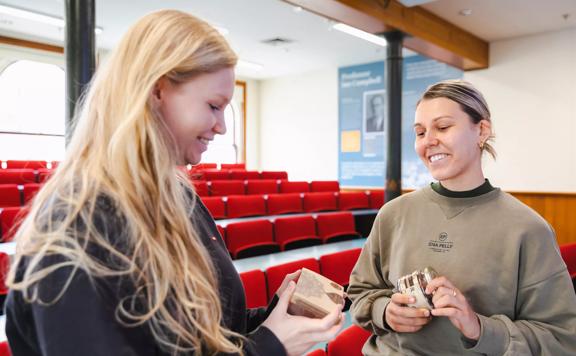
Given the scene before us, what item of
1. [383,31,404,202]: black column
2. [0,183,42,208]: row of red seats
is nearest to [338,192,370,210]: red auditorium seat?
[383,31,404,202]: black column

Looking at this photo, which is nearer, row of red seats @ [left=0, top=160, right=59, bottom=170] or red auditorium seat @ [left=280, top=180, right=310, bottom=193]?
red auditorium seat @ [left=280, top=180, right=310, bottom=193]

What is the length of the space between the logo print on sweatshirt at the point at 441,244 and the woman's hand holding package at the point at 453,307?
0.61 ft

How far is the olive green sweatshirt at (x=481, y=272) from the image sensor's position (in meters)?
1.12

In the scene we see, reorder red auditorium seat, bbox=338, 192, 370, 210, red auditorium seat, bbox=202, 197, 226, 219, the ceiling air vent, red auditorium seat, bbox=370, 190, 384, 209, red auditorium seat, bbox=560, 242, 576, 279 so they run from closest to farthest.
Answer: red auditorium seat, bbox=560, 242, 576, 279 → red auditorium seat, bbox=202, 197, 226, 219 → red auditorium seat, bbox=338, 192, 370, 210 → red auditorium seat, bbox=370, 190, 384, 209 → the ceiling air vent

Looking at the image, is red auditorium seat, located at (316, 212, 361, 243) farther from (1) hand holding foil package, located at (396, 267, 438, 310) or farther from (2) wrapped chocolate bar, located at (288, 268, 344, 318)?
(2) wrapped chocolate bar, located at (288, 268, 344, 318)

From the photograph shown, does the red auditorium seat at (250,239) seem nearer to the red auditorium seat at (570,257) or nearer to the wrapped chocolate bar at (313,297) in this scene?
the red auditorium seat at (570,257)

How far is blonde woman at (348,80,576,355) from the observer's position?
3.67 feet

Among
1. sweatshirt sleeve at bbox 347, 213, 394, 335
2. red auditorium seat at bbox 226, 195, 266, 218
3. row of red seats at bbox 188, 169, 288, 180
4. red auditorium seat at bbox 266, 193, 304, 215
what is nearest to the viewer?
sweatshirt sleeve at bbox 347, 213, 394, 335

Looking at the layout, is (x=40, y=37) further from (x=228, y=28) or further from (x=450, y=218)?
(x=450, y=218)

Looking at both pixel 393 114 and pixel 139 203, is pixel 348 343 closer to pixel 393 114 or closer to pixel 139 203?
pixel 139 203

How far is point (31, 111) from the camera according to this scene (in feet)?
29.5

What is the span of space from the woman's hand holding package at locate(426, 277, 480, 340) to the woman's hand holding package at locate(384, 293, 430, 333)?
0.22ft

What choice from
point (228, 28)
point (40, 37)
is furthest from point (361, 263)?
point (40, 37)

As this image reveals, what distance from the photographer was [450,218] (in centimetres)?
130
